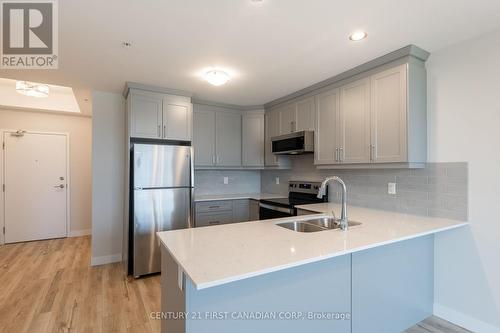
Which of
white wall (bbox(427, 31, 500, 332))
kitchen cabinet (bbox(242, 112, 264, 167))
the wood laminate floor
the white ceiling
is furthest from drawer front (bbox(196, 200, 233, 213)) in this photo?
white wall (bbox(427, 31, 500, 332))

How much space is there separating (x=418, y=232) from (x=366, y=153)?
954 mm

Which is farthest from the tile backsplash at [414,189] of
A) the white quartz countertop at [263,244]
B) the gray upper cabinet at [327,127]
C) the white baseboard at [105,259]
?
the white baseboard at [105,259]

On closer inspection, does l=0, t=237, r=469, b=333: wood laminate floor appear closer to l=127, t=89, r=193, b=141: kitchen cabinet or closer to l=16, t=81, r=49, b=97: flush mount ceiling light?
l=127, t=89, r=193, b=141: kitchen cabinet

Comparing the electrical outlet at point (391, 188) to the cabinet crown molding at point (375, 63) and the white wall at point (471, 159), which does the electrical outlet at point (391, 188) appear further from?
the cabinet crown molding at point (375, 63)

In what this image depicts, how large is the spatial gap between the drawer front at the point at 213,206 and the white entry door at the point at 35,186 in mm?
3004

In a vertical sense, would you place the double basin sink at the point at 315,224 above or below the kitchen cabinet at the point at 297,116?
below

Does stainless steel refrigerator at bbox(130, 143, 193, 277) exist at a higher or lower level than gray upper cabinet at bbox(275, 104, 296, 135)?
lower

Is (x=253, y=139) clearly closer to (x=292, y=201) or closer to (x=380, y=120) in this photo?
(x=292, y=201)

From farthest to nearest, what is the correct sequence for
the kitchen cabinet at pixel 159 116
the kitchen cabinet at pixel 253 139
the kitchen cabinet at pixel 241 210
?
the kitchen cabinet at pixel 253 139
the kitchen cabinet at pixel 241 210
the kitchen cabinet at pixel 159 116

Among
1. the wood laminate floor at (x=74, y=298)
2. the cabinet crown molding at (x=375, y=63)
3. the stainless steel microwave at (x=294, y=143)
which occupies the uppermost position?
the cabinet crown molding at (x=375, y=63)

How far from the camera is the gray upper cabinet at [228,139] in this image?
399 centimetres

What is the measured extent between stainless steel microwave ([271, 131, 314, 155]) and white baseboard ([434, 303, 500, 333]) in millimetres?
1974

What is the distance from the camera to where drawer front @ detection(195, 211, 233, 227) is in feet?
11.7

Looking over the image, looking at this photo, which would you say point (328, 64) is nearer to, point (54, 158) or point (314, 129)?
point (314, 129)
